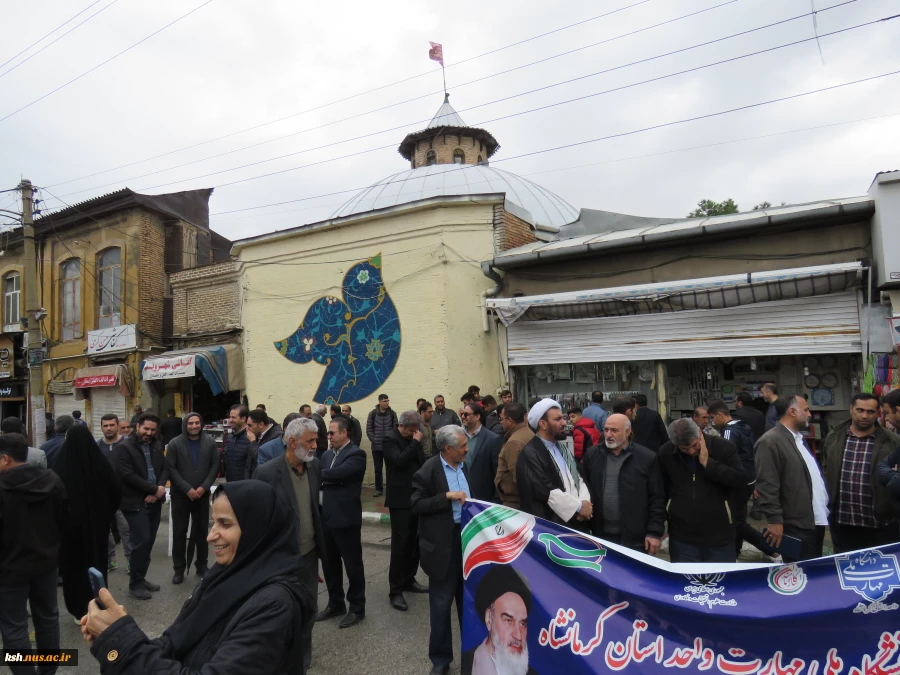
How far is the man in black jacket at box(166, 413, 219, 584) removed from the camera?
21.6ft

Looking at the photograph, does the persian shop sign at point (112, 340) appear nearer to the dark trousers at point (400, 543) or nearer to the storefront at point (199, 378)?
the storefront at point (199, 378)

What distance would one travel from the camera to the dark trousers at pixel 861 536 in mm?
4379

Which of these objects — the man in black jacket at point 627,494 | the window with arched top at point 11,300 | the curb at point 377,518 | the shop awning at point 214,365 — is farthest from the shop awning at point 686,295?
the window with arched top at point 11,300

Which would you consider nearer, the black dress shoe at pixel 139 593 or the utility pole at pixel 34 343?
the black dress shoe at pixel 139 593

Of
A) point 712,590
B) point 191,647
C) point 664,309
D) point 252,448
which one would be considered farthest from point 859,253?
point 191,647

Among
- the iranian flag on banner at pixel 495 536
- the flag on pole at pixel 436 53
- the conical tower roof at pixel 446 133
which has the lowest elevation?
the iranian flag on banner at pixel 495 536

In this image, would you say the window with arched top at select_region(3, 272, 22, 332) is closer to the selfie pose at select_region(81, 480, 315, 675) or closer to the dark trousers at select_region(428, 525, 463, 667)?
the dark trousers at select_region(428, 525, 463, 667)

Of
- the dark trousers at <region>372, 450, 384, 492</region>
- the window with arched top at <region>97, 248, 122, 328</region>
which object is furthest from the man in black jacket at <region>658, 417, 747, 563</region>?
the window with arched top at <region>97, 248, 122, 328</region>

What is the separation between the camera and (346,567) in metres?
5.16

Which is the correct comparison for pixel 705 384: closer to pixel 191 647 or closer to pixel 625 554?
pixel 625 554

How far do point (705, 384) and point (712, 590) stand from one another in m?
7.44

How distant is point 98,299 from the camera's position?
63.3 feet

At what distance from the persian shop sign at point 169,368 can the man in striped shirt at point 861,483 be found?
1361cm

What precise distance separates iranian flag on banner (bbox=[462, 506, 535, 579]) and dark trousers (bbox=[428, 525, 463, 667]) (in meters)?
0.40
